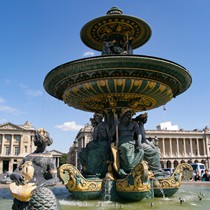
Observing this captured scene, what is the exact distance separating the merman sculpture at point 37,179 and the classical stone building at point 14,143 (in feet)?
285

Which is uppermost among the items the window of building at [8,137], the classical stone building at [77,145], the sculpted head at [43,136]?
the window of building at [8,137]

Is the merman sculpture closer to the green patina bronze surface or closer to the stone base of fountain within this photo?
the stone base of fountain

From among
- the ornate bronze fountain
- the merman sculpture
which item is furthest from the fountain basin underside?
the merman sculpture

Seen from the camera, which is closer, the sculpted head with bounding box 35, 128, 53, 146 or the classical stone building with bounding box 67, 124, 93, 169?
the sculpted head with bounding box 35, 128, 53, 146

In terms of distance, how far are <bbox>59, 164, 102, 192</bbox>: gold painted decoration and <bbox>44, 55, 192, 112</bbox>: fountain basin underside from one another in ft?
7.17

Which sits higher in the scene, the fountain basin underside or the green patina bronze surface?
the green patina bronze surface

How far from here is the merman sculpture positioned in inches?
79.0

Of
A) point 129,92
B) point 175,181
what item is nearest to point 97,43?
point 129,92

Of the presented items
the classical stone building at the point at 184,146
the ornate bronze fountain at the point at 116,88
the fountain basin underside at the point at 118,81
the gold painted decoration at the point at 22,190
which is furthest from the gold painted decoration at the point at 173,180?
the classical stone building at the point at 184,146

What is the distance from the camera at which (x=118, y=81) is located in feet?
23.7

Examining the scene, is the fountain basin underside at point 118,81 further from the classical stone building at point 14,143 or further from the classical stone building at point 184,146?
the classical stone building at point 14,143

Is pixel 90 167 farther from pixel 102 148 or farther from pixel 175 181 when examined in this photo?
pixel 175 181

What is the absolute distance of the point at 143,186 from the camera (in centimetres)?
628

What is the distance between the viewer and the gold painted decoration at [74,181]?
6711mm
